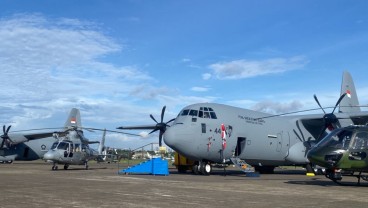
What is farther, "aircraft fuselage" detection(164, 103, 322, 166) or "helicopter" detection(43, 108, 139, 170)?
"helicopter" detection(43, 108, 139, 170)

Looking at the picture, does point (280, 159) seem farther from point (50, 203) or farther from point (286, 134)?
Answer: point (50, 203)

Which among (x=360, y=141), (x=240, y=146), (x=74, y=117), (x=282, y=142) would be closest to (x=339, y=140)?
(x=360, y=141)

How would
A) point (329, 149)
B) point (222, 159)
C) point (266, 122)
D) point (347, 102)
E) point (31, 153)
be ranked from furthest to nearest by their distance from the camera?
point (31, 153), point (347, 102), point (266, 122), point (222, 159), point (329, 149)

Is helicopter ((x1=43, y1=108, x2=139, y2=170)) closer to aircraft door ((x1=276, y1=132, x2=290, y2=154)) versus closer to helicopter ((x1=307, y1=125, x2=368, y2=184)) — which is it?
aircraft door ((x1=276, y1=132, x2=290, y2=154))

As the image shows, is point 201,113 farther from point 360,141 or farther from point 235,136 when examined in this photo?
point 360,141

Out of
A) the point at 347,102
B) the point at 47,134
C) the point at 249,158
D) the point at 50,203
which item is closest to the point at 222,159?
the point at 249,158

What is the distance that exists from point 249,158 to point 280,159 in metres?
3.57

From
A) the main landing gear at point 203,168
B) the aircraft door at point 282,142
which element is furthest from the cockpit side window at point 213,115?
the aircraft door at point 282,142

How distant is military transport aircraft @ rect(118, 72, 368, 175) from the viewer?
2630 cm

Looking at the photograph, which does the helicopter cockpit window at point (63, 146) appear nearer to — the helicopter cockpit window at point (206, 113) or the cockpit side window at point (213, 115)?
the helicopter cockpit window at point (206, 113)

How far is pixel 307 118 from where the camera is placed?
108ft

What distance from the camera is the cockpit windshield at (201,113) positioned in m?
27.1

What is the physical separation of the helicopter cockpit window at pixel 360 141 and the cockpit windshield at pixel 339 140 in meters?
0.25

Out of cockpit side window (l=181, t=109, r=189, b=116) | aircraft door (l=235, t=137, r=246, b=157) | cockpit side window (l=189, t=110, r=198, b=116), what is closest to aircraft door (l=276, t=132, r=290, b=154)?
aircraft door (l=235, t=137, r=246, b=157)
